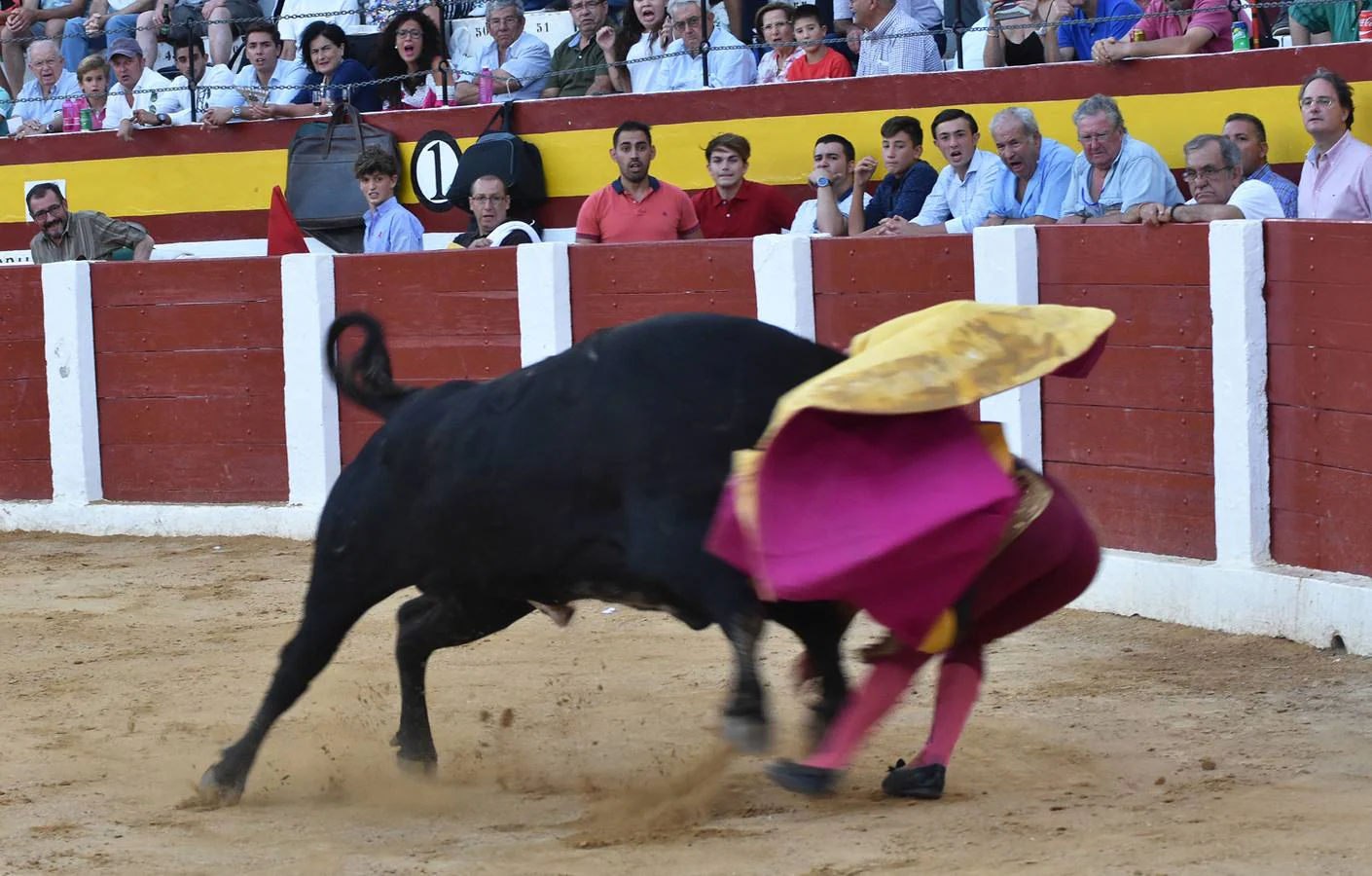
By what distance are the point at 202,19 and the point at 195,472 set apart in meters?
3.08

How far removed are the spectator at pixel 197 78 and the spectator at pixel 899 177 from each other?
3939 mm

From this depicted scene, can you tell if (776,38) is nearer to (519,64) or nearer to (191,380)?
(519,64)

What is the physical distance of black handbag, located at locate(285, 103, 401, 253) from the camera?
345 inches

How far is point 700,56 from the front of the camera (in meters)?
8.04

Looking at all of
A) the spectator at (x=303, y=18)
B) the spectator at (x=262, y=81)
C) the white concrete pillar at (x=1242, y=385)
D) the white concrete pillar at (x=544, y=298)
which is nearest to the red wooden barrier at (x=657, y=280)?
the white concrete pillar at (x=544, y=298)

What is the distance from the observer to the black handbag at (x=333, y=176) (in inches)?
345

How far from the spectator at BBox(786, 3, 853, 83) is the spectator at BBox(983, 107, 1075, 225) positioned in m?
1.46

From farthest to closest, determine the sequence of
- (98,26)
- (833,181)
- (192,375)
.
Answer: (98,26)
(192,375)
(833,181)

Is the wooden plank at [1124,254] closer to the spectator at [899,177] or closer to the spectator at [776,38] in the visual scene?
the spectator at [899,177]

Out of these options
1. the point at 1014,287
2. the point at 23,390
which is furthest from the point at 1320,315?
the point at 23,390

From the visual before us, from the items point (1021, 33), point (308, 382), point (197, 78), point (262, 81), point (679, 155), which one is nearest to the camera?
point (1021, 33)

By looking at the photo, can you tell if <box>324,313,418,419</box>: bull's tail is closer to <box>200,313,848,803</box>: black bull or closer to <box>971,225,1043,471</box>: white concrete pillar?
<box>200,313,848,803</box>: black bull

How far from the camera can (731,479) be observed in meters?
3.14

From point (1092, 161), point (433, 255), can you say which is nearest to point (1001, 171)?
point (1092, 161)
